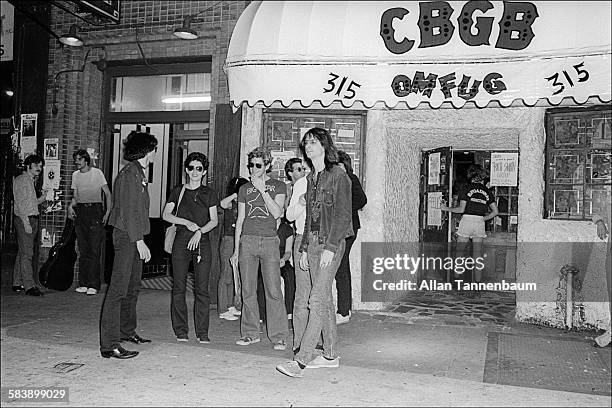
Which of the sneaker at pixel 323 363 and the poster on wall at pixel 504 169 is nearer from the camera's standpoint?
the sneaker at pixel 323 363

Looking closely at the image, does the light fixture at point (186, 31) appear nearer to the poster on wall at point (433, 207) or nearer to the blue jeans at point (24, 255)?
the blue jeans at point (24, 255)

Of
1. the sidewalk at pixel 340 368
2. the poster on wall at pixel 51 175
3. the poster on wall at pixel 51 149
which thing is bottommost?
the sidewalk at pixel 340 368

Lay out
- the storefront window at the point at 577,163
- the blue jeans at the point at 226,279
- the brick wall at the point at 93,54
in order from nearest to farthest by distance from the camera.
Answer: the storefront window at the point at 577,163 < the blue jeans at the point at 226,279 < the brick wall at the point at 93,54

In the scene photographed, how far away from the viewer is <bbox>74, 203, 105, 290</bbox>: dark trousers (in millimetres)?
8297

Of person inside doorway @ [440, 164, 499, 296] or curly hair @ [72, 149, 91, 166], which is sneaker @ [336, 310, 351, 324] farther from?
curly hair @ [72, 149, 91, 166]

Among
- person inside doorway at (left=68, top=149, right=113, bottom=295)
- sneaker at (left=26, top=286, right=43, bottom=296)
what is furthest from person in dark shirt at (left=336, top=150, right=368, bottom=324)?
sneaker at (left=26, top=286, right=43, bottom=296)

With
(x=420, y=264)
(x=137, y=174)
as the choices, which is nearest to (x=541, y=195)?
(x=420, y=264)

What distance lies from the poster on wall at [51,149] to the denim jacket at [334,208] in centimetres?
557

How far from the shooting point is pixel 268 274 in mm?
5621

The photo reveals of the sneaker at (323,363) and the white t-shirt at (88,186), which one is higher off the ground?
the white t-shirt at (88,186)

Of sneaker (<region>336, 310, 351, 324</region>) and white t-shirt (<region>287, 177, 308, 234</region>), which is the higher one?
white t-shirt (<region>287, 177, 308, 234</region>)

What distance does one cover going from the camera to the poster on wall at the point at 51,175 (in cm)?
895

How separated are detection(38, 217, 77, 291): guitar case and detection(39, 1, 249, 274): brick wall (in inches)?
40.7

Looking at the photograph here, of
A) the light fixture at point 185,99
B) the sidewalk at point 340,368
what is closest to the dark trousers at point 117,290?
the sidewalk at point 340,368
